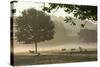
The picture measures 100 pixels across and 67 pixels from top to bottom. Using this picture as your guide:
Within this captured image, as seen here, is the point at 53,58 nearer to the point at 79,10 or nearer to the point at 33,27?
the point at 33,27

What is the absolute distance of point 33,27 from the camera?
5.54 feet

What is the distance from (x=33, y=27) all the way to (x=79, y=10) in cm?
49

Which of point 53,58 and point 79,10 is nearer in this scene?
point 53,58

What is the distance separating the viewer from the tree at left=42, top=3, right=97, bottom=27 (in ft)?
5.73

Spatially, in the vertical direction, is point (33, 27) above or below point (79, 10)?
below

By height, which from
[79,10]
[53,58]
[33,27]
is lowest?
[53,58]

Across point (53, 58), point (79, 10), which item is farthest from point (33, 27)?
point (79, 10)

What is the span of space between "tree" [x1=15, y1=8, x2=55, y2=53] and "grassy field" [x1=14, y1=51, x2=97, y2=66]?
13cm

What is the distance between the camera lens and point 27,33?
167 cm

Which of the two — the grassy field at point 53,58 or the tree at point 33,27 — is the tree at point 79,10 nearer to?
the tree at point 33,27

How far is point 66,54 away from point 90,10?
0.49 meters
